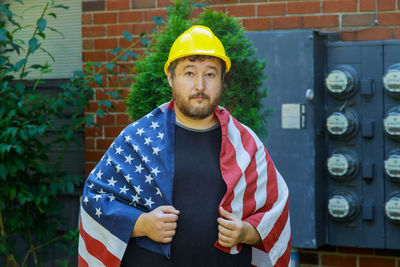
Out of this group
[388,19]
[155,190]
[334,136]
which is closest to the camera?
[155,190]

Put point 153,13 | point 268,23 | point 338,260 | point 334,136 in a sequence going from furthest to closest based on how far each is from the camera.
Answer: point 153,13, point 268,23, point 338,260, point 334,136

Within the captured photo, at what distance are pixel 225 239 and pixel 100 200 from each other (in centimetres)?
56

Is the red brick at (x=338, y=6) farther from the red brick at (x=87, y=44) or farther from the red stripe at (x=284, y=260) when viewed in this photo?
the red stripe at (x=284, y=260)

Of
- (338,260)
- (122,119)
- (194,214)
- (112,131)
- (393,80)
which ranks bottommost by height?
(338,260)

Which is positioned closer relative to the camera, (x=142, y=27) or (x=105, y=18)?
(x=142, y=27)

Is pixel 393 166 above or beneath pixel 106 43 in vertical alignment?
beneath

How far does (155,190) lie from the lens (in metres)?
2.87

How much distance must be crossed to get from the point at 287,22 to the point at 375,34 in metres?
0.66

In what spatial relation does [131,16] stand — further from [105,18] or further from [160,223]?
[160,223]

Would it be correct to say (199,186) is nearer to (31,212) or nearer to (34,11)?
(31,212)

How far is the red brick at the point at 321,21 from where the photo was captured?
4.90 metres

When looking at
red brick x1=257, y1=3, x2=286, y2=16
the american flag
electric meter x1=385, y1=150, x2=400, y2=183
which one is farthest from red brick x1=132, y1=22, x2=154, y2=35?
the american flag

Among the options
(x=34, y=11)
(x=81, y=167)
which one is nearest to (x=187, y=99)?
(x=81, y=167)

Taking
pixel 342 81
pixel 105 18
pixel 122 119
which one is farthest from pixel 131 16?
pixel 342 81
